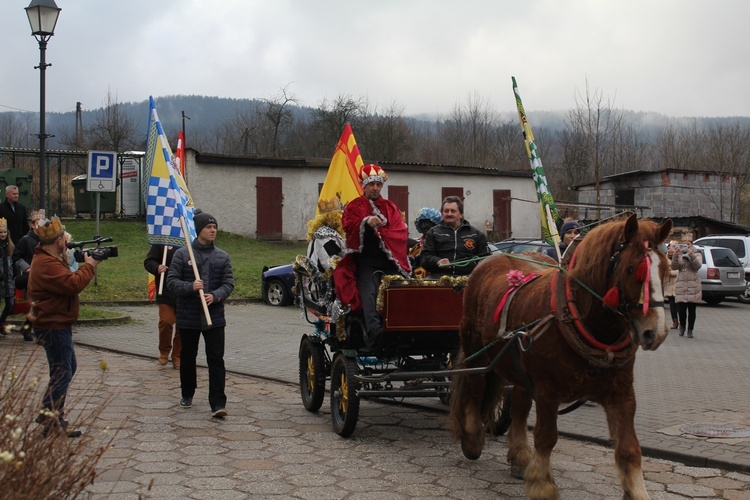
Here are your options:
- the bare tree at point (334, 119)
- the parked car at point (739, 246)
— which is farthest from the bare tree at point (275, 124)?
the parked car at point (739, 246)

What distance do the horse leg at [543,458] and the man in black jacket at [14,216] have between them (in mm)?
12319

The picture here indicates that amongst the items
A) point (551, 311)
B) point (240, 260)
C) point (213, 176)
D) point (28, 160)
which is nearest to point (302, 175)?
point (213, 176)

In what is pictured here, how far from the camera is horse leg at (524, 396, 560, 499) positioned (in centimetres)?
536

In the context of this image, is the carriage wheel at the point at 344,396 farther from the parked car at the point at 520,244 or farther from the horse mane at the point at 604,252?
the horse mane at the point at 604,252

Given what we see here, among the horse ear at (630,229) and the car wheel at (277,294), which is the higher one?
the horse ear at (630,229)

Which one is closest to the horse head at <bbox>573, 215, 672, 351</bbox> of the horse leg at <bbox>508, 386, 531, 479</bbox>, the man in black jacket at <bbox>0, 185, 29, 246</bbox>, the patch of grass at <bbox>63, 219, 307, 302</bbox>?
the horse leg at <bbox>508, 386, 531, 479</bbox>

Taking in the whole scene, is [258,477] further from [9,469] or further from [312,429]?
[9,469]

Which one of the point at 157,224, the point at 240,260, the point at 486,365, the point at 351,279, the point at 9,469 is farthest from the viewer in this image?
the point at 240,260

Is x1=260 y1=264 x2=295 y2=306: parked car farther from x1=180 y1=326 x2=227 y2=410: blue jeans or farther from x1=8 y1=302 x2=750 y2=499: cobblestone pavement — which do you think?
x1=180 y1=326 x2=227 y2=410: blue jeans

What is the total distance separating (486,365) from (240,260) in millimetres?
22419

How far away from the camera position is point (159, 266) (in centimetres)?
1120

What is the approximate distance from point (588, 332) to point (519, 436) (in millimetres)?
1519

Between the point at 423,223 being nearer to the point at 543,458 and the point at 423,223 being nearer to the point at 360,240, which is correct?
the point at 360,240

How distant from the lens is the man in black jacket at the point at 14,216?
15172mm
